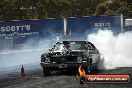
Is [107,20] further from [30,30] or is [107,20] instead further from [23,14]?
[23,14]

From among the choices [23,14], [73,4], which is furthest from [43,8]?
[73,4]

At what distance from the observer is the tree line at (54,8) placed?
50619 mm

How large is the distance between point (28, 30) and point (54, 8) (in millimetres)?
36166

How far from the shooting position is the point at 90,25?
28891 mm

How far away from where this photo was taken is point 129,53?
68.5ft

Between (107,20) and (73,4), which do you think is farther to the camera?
(73,4)

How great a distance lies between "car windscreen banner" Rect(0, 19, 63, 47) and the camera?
74.8 ft

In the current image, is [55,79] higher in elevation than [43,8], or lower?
lower

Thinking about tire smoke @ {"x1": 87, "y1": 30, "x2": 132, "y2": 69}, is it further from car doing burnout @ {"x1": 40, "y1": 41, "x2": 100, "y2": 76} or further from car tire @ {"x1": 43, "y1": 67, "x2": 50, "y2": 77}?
car tire @ {"x1": 43, "y1": 67, "x2": 50, "y2": 77}

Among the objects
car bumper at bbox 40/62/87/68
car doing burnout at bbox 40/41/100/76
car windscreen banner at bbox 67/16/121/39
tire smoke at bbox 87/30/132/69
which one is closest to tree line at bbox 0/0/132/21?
car windscreen banner at bbox 67/16/121/39

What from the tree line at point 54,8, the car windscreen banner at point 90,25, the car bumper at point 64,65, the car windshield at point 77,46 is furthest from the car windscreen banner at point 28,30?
the tree line at point 54,8

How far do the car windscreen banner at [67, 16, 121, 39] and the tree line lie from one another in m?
19.7

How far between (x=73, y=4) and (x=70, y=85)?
59.3 metres

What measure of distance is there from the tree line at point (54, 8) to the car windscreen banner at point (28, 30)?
2087 cm
